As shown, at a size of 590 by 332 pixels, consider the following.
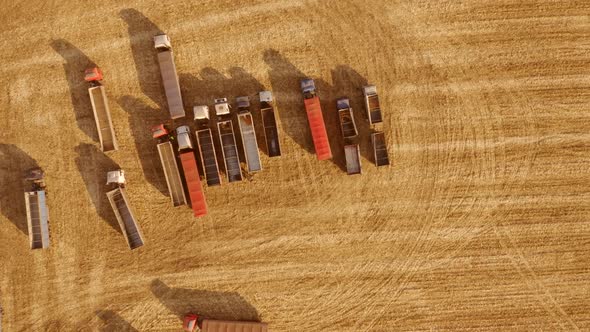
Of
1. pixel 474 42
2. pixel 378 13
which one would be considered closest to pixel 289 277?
pixel 378 13

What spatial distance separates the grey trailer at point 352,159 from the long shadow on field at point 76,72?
14.9 meters

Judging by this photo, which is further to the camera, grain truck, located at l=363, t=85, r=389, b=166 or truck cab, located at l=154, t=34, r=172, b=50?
grain truck, located at l=363, t=85, r=389, b=166

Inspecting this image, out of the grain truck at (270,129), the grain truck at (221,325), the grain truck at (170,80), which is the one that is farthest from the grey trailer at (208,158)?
the grain truck at (221,325)

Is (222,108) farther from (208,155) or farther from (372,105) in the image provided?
(372,105)

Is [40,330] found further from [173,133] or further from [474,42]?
[474,42]

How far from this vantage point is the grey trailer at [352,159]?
19.7 m

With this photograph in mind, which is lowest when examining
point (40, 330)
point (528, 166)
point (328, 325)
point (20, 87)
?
point (328, 325)

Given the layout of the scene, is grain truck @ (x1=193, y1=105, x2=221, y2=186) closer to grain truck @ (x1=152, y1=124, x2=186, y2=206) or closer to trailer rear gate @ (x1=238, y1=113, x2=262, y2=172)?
grain truck @ (x1=152, y1=124, x2=186, y2=206)

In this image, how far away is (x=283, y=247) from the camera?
66.5 feet

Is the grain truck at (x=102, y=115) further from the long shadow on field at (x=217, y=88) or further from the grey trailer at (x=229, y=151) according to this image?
the grey trailer at (x=229, y=151)

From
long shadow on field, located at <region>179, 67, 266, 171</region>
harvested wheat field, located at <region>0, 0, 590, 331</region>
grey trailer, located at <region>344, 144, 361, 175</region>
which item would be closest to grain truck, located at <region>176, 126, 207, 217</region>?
harvested wheat field, located at <region>0, 0, 590, 331</region>

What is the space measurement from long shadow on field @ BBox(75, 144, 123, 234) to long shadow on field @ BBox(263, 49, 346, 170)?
10.3 m

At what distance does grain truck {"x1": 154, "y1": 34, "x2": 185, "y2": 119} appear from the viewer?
752 inches

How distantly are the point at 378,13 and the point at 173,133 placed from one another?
13821mm
